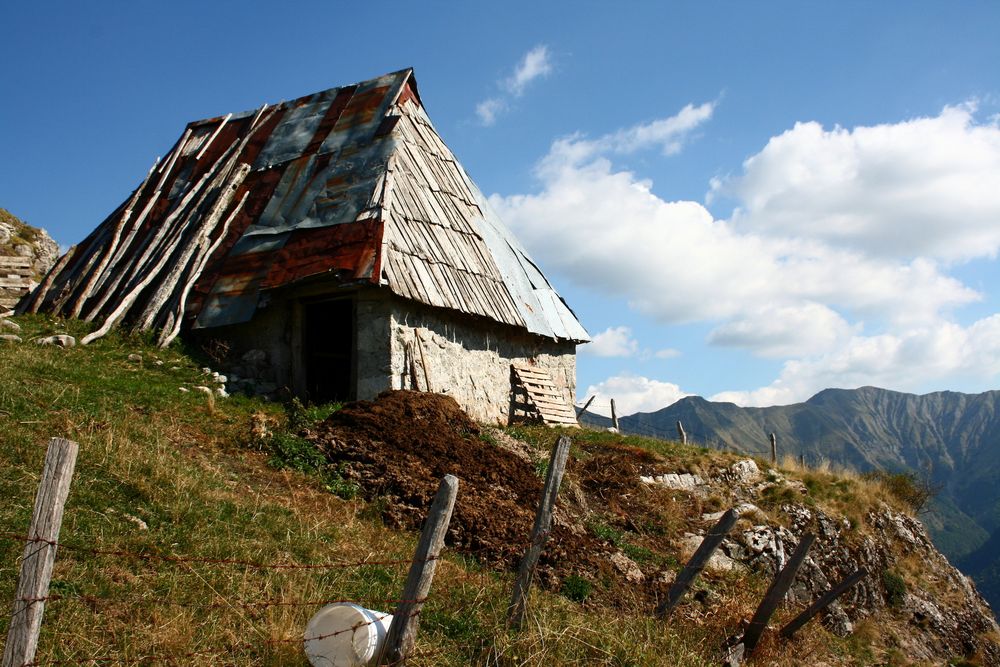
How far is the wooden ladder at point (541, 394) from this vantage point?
14945mm

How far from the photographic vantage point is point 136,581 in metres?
4.95

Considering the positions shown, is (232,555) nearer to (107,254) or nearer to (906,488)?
(107,254)

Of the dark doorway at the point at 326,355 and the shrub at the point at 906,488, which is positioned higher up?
the dark doorway at the point at 326,355

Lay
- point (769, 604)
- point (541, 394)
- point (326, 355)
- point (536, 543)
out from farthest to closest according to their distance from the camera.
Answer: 1. point (541, 394)
2. point (326, 355)
3. point (769, 604)
4. point (536, 543)

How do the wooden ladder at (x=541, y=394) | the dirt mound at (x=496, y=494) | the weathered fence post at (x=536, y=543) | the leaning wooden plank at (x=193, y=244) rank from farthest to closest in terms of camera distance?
the wooden ladder at (x=541, y=394) < the leaning wooden plank at (x=193, y=244) < the dirt mound at (x=496, y=494) < the weathered fence post at (x=536, y=543)

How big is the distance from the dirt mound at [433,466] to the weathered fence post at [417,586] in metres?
3.21

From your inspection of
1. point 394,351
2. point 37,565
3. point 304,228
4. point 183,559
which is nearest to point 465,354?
point 394,351

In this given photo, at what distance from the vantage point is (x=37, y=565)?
10.8 feet

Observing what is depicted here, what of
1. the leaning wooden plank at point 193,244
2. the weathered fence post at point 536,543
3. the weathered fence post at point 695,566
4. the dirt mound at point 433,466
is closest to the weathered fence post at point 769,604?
the weathered fence post at point 695,566

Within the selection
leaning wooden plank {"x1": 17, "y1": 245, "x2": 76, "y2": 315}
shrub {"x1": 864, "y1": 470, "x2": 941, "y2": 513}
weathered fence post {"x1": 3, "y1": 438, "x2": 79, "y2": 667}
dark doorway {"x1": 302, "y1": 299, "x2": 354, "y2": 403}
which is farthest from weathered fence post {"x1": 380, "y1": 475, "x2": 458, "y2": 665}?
shrub {"x1": 864, "y1": 470, "x2": 941, "y2": 513}

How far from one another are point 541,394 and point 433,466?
6.37 m

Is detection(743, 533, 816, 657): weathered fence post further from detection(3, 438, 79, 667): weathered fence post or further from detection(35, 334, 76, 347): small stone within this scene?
detection(35, 334, 76, 347): small stone

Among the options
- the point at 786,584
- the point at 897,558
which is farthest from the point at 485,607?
the point at 897,558

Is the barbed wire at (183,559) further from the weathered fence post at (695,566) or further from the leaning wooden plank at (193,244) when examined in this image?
the leaning wooden plank at (193,244)
